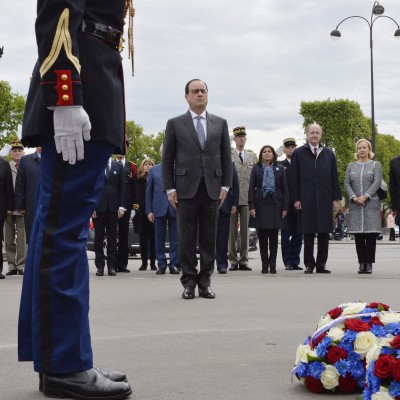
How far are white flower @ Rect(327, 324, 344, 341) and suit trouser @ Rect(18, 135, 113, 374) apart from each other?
1150 mm

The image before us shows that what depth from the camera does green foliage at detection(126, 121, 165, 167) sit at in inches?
3531

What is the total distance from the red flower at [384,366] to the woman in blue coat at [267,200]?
31.4ft

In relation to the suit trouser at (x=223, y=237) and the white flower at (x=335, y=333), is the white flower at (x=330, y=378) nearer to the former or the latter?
the white flower at (x=335, y=333)

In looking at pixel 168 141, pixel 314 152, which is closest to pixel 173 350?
pixel 168 141

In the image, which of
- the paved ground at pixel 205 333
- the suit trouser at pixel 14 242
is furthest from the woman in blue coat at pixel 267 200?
the suit trouser at pixel 14 242

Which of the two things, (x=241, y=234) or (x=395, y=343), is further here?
(x=241, y=234)

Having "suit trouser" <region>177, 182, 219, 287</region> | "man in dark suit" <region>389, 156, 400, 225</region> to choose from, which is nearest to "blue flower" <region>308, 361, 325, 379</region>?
"suit trouser" <region>177, 182, 219, 287</region>

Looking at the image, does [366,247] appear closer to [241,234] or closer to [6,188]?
[241,234]

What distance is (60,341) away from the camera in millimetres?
3900

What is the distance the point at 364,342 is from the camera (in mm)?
4125

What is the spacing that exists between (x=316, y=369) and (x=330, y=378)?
0.25 feet

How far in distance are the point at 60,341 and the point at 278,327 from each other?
2768 millimetres

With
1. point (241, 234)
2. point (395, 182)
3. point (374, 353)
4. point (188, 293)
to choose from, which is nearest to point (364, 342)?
point (374, 353)

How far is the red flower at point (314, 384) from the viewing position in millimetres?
4109
